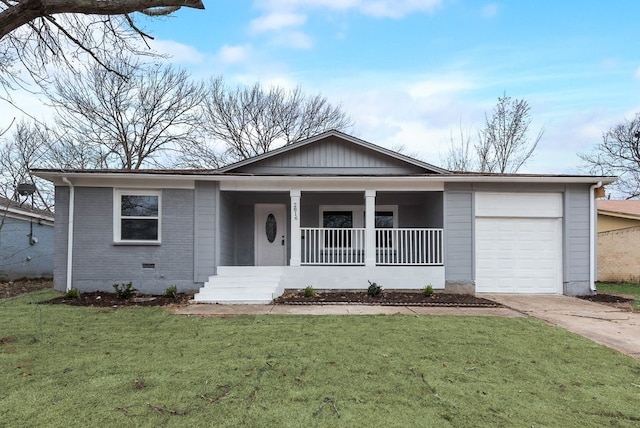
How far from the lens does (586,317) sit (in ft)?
22.6

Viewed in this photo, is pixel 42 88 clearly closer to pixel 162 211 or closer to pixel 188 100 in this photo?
pixel 162 211

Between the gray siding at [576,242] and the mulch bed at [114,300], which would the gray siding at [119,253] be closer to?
the mulch bed at [114,300]

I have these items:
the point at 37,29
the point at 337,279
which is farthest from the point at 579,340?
the point at 37,29

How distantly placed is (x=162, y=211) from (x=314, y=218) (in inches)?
181

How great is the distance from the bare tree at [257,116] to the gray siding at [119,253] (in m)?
14.0

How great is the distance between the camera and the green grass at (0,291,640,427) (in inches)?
116

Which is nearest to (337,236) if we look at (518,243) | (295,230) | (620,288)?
(295,230)

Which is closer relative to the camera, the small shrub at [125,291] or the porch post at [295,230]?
the small shrub at [125,291]

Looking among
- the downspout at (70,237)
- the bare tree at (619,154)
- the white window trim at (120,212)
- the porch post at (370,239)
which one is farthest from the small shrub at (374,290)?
the bare tree at (619,154)

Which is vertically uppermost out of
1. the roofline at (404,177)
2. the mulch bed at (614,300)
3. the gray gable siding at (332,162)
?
the gray gable siding at (332,162)

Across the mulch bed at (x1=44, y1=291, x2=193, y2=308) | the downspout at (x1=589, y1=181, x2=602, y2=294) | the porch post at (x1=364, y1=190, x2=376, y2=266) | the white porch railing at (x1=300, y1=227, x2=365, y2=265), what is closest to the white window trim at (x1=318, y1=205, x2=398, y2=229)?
the white porch railing at (x1=300, y1=227, x2=365, y2=265)

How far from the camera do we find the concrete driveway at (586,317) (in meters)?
5.36

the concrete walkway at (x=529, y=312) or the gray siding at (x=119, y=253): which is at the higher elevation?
the gray siding at (x=119, y=253)

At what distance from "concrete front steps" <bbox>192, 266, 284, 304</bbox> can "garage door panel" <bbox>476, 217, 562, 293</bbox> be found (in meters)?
5.30
